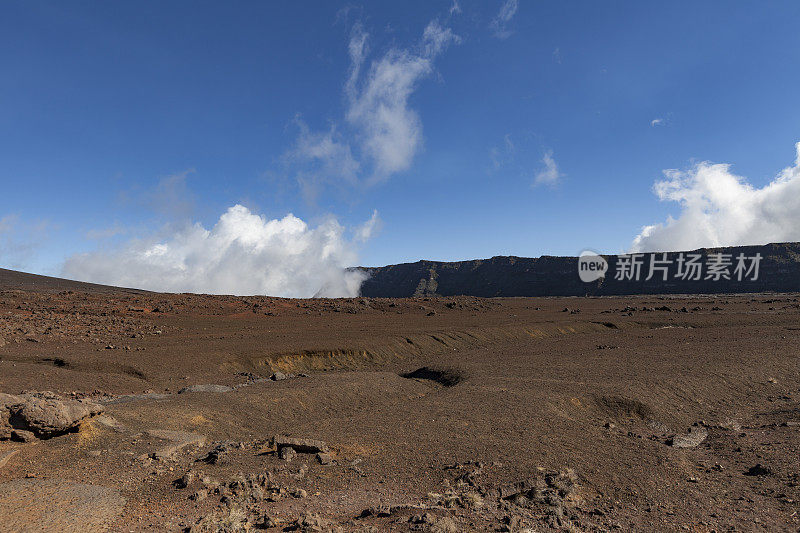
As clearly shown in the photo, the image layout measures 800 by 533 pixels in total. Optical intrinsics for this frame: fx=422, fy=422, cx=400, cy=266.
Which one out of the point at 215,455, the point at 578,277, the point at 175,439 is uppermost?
the point at 578,277

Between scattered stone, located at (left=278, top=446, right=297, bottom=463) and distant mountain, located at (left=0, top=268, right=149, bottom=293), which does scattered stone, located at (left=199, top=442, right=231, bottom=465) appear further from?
distant mountain, located at (left=0, top=268, right=149, bottom=293)

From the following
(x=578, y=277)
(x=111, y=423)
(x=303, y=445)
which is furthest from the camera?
(x=578, y=277)

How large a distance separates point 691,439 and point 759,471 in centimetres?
195

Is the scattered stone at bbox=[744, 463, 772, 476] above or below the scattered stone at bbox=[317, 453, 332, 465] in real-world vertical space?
above

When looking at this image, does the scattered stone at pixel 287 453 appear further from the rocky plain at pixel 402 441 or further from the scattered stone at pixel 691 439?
the scattered stone at pixel 691 439

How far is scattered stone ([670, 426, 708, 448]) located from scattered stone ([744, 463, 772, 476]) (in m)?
1.44

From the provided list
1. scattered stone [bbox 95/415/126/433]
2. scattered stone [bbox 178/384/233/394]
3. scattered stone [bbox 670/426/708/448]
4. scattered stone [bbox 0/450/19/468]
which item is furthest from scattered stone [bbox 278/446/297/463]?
scattered stone [bbox 670/426/708/448]

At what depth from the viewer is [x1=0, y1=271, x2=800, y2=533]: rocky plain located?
6141 millimetres

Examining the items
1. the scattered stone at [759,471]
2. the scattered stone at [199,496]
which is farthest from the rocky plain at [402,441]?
the scattered stone at [759,471]

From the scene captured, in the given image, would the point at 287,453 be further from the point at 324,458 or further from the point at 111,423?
the point at 111,423

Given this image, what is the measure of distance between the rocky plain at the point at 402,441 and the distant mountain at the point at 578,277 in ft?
310

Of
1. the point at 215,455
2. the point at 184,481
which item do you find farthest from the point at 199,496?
the point at 215,455

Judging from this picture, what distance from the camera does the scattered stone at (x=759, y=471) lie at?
8047 millimetres

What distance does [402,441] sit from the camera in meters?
9.20
